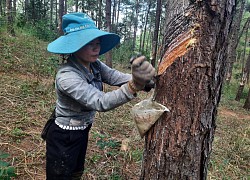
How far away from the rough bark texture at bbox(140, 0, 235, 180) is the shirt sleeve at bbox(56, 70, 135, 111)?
20 cm

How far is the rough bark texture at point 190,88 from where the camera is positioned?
1.21m

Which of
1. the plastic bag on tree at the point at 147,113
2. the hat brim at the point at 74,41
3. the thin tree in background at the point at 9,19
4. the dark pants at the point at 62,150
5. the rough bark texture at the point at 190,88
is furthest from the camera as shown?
the thin tree in background at the point at 9,19

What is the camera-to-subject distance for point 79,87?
4.78ft

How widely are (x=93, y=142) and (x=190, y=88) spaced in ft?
7.90

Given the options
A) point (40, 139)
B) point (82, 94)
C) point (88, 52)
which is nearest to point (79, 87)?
point (82, 94)

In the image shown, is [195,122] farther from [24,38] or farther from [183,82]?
[24,38]

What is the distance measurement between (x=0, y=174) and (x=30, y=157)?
1003 millimetres

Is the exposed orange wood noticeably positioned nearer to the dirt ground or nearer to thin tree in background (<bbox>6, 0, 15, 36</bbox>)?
the dirt ground

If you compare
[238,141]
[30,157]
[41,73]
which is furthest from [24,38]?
[238,141]

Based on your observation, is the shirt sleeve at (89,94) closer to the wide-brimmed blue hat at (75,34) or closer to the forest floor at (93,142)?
the wide-brimmed blue hat at (75,34)

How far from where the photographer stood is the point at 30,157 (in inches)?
109

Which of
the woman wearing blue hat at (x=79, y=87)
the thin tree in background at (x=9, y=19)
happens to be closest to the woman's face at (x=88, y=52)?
the woman wearing blue hat at (x=79, y=87)

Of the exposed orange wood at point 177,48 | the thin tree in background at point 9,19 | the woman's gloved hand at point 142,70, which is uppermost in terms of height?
the thin tree in background at point 9,19

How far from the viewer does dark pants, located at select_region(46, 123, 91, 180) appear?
1.79 metres
